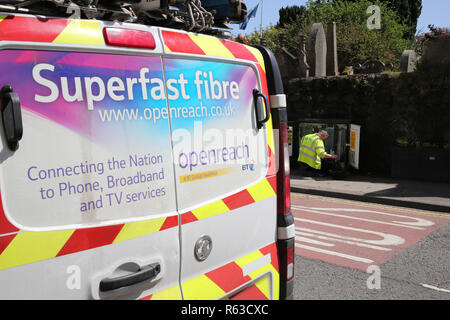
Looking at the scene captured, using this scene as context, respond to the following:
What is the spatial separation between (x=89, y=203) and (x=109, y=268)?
31cm

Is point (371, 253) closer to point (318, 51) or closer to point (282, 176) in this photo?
point (282, 176)

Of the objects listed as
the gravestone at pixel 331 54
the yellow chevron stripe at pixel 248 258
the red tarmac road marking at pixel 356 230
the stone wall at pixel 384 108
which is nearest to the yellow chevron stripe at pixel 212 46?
the yellow chevron stripe at pixel 248 258

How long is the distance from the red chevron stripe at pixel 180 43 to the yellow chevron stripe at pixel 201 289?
1226 millimetres

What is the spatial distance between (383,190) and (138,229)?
917cm

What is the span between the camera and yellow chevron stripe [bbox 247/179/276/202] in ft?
9.33

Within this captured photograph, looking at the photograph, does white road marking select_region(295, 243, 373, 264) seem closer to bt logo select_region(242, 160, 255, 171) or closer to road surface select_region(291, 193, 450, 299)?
road surface select_region(291, 193, 450, 299)

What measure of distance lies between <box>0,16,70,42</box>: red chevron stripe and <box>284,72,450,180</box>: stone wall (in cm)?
1085

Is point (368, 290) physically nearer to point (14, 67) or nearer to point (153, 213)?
point (153, 213)

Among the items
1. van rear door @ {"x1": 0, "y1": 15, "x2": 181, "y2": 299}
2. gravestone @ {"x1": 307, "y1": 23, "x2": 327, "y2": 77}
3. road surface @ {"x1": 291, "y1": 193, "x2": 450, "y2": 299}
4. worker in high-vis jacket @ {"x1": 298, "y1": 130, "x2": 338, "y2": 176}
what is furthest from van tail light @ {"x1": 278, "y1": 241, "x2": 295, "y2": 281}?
gravestone @ {"x1": 307, "y1": 23, "x2": 327, "y2": 77}

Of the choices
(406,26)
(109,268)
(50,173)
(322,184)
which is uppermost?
(406,26)

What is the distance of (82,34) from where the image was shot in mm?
2059

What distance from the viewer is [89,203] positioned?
2041 mm

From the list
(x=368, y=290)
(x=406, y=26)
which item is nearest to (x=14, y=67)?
(x=368, y=290)

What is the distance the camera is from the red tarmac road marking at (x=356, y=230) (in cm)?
603
